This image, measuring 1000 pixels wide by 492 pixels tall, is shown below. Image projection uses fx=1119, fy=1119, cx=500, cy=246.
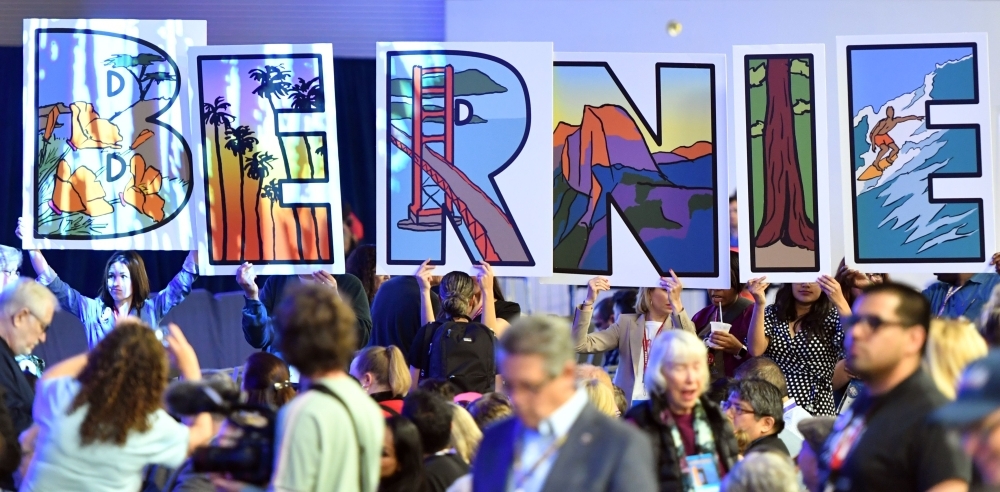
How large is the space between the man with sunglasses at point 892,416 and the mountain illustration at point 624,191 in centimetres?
281

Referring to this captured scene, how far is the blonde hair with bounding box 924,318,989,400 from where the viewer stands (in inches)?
114

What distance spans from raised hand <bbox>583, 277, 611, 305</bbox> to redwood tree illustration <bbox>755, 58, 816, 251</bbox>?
799 mm

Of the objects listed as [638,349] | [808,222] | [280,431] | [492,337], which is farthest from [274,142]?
[280,431]

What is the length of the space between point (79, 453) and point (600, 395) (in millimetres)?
1763

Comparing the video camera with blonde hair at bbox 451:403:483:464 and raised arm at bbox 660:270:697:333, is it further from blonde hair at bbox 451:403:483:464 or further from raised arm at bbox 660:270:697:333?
raised arm at bbox 660:270:697:333

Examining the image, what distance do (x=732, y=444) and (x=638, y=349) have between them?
227 centimetres

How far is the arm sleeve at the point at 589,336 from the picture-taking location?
553 cm

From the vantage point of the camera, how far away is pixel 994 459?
7.13 ft

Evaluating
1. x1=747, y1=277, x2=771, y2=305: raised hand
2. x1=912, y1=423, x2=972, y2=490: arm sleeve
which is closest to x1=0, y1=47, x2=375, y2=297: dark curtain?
x1=747, y1=277, x2=771, y2=305: raised hand

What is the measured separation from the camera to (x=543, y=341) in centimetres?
254

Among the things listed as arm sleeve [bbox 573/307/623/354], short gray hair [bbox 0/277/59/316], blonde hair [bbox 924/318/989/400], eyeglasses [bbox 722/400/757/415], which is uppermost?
short gray hair [bbox 0/277/59/316]

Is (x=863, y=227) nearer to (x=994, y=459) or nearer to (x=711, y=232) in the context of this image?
(x=711, y=232)

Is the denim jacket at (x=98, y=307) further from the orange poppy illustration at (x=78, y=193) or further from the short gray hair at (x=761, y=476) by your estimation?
the short gray hair at (x=761, y=476)

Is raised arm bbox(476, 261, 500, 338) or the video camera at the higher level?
raised arm bbox(476, 261, 500, 338)
